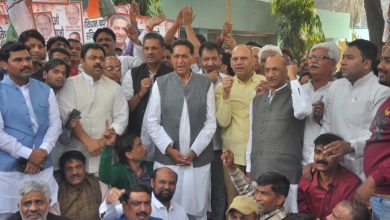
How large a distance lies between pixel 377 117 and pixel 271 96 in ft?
4.34

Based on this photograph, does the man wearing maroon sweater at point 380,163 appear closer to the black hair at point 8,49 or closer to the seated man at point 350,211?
the seated man at point 350,211

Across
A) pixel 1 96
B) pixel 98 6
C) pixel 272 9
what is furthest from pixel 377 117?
pixel 272 9

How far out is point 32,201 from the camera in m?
4.16

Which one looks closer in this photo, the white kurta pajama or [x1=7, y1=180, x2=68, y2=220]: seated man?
[x1=7, y1=180, x2=68, y2=220]: seated man

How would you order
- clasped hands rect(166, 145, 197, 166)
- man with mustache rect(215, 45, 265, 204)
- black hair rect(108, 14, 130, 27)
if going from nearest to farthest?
clasped hands rect(166, 145, 197, 166) < man with mustache rect(215, 45, 265, 204) < black hair rect(108, 14, 130, 27)

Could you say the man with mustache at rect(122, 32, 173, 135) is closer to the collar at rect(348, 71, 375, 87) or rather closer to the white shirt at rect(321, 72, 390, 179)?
the white shirt at rect(321, 72, 390, 179)

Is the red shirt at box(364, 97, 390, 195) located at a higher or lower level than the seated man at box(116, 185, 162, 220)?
higher

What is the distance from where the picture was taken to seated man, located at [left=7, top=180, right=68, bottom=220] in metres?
4.14

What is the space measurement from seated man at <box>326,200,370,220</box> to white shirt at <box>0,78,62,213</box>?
7.78ft

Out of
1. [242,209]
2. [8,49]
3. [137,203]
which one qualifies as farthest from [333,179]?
[8,49]

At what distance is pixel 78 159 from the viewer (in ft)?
15.9

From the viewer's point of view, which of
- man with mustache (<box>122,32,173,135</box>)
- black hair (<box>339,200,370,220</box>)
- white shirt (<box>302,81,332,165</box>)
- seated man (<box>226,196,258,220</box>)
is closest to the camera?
black hair (<box>339,200,370,220</box>)

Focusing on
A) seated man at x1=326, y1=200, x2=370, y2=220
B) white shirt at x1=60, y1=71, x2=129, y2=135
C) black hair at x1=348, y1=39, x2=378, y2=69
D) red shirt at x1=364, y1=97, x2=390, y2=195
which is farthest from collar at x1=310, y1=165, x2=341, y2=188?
white shirt at x1=60, y1=71, x2=129, y2=135

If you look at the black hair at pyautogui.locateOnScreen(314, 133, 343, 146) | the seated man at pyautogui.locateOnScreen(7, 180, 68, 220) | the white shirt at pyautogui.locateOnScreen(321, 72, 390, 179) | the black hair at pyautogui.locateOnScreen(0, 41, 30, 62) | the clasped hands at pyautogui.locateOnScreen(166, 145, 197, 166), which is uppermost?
the black hair at pyautogui.locateOnScreen(0, 41, 30, 62)
